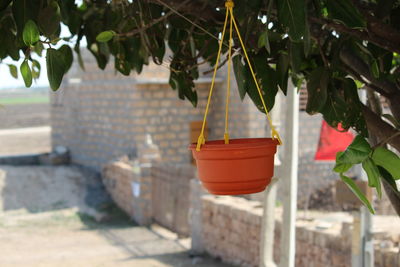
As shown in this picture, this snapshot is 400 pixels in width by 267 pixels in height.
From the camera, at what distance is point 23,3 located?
6.81 ft

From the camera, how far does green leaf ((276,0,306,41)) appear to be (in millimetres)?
1773

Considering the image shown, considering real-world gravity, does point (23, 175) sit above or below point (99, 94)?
below

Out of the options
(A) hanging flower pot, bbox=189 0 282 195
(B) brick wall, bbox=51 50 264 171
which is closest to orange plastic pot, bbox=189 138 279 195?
(A) hanging flower pot, bbox=189 0 282 195

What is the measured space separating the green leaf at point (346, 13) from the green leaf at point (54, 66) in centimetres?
77

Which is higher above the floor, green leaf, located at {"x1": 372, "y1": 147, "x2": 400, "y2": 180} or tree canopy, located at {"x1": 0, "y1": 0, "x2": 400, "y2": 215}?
tree canopy, located at {"x1": 0, "y1": 0, "x2": 400, "y2": 215}

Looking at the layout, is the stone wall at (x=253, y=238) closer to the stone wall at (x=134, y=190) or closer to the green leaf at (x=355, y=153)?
the stone wall at (x=134, y=190)

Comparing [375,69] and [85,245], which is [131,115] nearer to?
[85,245]

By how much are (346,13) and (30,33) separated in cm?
86

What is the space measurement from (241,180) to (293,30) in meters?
0.51

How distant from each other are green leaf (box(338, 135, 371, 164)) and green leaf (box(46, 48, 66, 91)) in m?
0.85

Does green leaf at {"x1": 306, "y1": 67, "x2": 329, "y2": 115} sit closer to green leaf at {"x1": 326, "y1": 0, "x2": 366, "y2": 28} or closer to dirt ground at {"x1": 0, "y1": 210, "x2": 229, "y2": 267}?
green leaf at {"x1": 326, "y1": 0, "x2": 366, "y2": 28}

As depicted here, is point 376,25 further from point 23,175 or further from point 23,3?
point 23,175

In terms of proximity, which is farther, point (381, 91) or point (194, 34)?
point (194, 34)

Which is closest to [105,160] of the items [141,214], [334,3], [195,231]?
[141,214]
